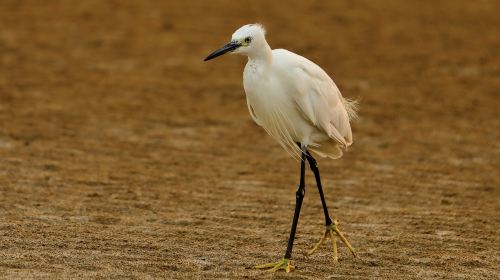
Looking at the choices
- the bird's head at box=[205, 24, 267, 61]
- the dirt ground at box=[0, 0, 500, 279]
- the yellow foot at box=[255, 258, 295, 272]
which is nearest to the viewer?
the bird's head at box=[205, 24, 267, 61]

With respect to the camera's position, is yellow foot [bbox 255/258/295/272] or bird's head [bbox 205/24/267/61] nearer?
bird's head [bbox 205/24/267/61]

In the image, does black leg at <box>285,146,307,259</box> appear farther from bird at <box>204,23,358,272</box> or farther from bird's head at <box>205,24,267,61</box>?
bird's head at <box>205,24,267,61</box>

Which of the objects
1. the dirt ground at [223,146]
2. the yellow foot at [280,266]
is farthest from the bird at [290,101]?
the dirt ground at [223,146]

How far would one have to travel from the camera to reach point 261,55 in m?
→ 5.51

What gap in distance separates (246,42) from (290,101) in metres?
0.46

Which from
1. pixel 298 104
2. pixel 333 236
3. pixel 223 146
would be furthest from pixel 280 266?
pixel 223 146

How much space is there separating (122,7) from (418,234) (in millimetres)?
9137

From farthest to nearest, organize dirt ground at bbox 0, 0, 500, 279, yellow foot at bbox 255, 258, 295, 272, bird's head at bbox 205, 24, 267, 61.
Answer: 1. dirt ground at bbox 0, 0, 500, 279
2. yellow foot at bbox 255, 258, 295, 272
3. bird's head at bbox 205, 24, 267, 61

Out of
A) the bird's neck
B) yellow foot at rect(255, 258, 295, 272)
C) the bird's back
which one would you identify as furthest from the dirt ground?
the bird's neck

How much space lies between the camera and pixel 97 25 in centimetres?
1366

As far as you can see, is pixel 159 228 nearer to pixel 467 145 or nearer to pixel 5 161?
pixel 5 161

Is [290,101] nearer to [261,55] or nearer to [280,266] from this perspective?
[261,55]

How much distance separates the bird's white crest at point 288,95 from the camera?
5.52 m

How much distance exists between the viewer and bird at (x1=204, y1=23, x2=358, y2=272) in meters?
5.52
